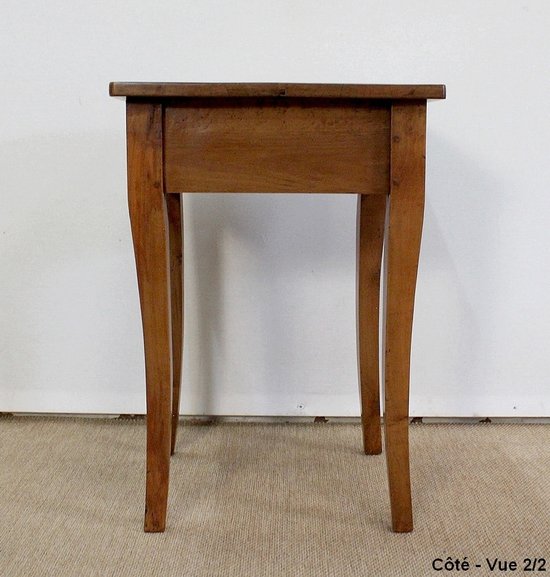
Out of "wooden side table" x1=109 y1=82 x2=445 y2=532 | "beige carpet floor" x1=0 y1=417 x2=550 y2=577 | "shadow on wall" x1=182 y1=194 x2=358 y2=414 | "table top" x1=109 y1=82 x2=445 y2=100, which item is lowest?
"beige carpet floor" x1=0 y1=417 x2=550 y2=577

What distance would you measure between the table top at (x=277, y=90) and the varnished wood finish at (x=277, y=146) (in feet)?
0.10

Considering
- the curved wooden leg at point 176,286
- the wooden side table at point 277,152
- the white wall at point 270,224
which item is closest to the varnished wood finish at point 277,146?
the wooden side table at point 277,152

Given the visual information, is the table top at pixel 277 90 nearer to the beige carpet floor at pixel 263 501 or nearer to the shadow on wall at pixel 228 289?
the shadow on wall at pixel 228 289

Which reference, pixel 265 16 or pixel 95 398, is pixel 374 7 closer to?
pixel 265 16

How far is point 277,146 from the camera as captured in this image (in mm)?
956

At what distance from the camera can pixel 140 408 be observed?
153cm

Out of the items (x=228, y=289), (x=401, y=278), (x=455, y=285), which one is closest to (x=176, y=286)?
(x=228, y=289)

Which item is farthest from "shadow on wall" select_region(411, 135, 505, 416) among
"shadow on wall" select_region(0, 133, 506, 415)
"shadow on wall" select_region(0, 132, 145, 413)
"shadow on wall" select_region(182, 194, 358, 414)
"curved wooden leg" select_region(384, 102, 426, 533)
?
"shadow on wall" select_region(0, 132, 145, 413)

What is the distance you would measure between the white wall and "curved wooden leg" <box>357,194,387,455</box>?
19 centimetres

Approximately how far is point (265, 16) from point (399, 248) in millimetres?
649

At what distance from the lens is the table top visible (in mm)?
911

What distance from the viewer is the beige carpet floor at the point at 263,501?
3.22 ft

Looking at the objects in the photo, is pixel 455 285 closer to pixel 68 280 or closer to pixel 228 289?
pixel 228 289

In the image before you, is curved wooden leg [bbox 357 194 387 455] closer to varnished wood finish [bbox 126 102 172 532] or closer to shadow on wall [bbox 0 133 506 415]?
shadow on wall [bbox 0 133 506 415]
